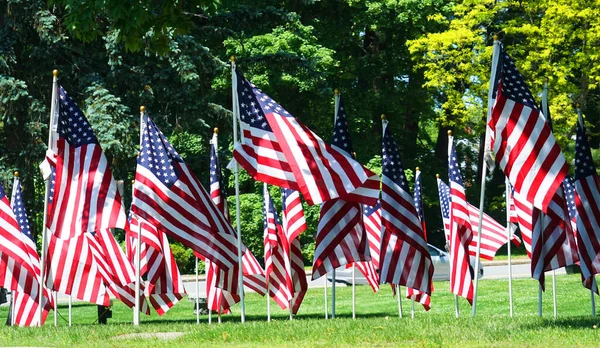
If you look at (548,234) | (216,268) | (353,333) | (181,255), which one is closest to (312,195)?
(353,333)

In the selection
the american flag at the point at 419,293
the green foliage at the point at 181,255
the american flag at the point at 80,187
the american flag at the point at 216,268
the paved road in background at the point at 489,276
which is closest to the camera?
the american flag at the point at 80,187

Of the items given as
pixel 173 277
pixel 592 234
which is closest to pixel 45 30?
pixel 173 277

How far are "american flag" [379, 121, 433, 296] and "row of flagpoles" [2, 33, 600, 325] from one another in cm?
2

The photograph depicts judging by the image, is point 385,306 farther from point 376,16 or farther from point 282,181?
point 376,16

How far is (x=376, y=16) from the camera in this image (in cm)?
4116

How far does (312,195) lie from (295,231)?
3.58 metres

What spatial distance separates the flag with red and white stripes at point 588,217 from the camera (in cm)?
1419

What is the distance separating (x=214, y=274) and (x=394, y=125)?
2904cm

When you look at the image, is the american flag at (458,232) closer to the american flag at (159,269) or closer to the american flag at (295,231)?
the american flag at (295,231)

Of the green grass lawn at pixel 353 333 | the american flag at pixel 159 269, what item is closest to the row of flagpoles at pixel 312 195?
the american flag at pixel 159 269

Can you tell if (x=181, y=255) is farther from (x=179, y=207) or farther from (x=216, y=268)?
(x=179, y=207)

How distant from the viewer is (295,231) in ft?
56.1

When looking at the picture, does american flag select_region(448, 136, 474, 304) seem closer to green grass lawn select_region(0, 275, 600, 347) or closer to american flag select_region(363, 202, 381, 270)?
american flag select_region(363, 202, 381, 270)

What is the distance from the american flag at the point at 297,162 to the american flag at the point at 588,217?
2.86 metres
